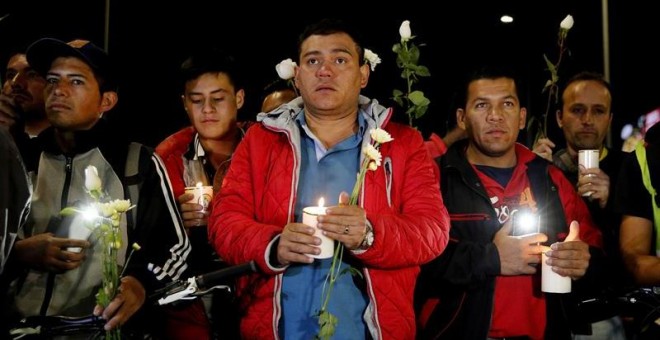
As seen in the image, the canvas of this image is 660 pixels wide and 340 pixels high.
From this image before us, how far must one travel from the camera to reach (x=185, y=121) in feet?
48.6

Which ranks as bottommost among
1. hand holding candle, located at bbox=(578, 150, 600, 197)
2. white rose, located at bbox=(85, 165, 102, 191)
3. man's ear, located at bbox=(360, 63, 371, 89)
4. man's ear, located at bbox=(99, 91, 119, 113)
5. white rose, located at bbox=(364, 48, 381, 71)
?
white rose, located at bbox=(85, 165, 102, 191)

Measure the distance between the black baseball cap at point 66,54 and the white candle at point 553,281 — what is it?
114 inches

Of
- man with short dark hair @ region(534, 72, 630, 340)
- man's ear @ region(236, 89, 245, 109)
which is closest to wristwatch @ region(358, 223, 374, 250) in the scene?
man with short dark hair @ region(534, 72, 630, 340)

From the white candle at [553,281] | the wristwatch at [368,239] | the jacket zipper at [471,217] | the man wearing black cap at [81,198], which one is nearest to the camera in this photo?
the wristwatch at [368,239]

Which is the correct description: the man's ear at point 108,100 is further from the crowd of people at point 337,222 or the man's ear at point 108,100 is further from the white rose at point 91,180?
the white rose at point 91,180

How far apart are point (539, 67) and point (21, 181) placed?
12.9 metres

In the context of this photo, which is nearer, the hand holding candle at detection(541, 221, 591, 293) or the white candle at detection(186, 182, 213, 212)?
the hand holding candle at detection(541, 221, 591, 293)

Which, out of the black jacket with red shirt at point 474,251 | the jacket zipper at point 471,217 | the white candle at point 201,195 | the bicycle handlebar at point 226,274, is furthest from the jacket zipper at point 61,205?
the jacket zipper at point 471,217

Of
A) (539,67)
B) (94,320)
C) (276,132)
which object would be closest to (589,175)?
(276,132)

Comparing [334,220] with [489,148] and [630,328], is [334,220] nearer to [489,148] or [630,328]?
[489,148]

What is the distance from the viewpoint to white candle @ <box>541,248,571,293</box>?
3730mm

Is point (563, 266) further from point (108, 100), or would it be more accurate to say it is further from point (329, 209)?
point (108, 100)

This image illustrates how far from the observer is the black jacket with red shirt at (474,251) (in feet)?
13.2

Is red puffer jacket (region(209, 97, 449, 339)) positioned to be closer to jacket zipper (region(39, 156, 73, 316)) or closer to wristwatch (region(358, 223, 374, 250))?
wristwatch (region(358, 223, 374, 250))
